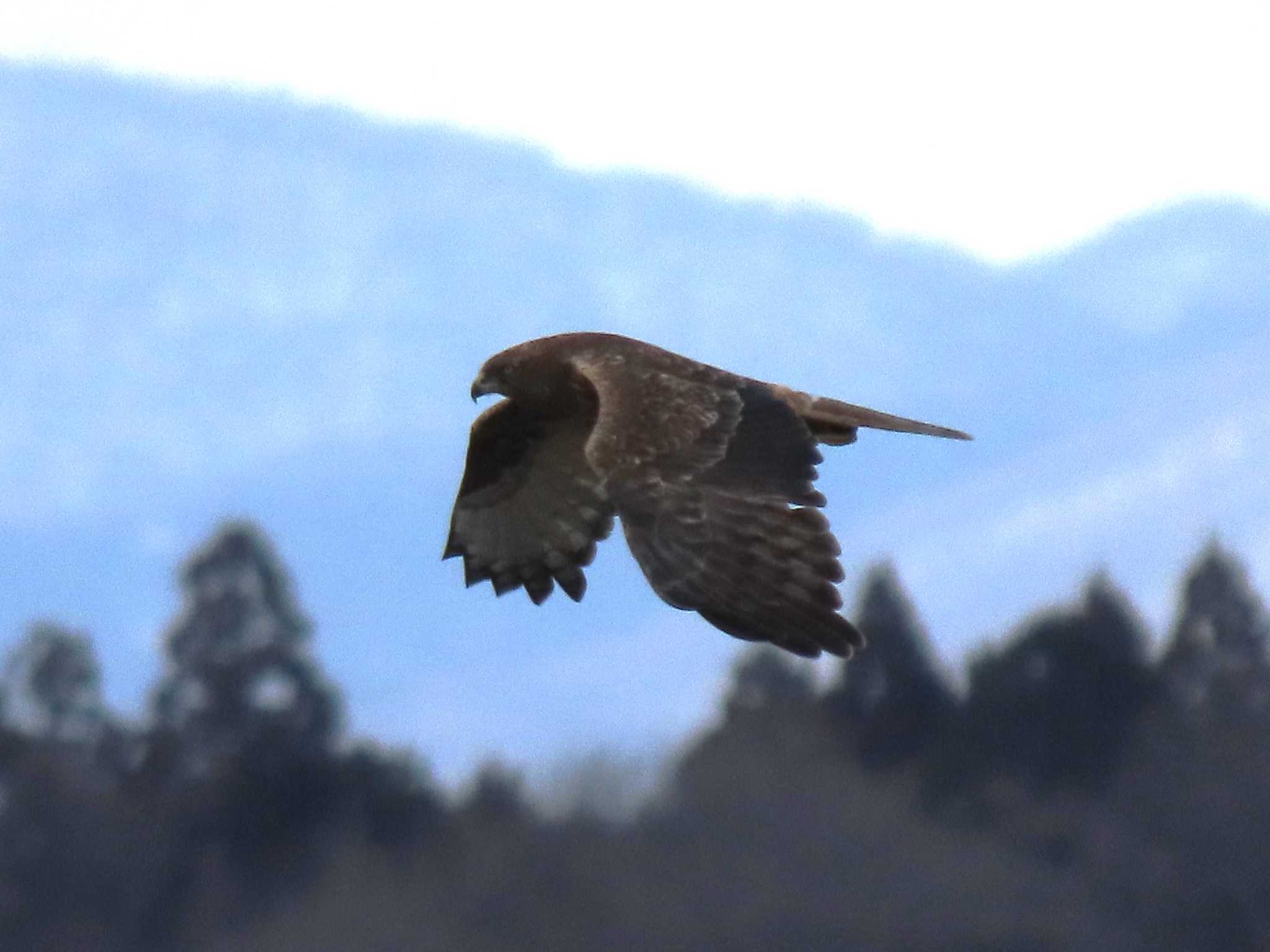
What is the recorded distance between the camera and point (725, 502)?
10977mm

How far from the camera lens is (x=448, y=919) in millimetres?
37031

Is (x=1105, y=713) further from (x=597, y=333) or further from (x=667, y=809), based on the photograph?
(x=597, y=333)

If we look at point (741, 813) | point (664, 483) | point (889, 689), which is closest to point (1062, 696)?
point (889, 689)

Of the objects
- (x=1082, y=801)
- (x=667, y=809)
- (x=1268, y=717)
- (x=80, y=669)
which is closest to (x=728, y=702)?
(x=667, y=809)

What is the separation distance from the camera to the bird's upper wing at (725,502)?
10492 mm

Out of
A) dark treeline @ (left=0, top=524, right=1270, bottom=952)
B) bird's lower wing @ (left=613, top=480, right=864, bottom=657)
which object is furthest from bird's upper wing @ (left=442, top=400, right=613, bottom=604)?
dark treeline @ (left=0, top=524, right=1270, bottom=952)

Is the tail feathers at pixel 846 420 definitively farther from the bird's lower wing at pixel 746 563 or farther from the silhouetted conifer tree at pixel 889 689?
the silhouetted conifer tree at pixel 889 689

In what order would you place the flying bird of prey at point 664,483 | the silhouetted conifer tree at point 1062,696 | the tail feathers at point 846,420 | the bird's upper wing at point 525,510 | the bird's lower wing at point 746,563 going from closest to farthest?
the bird's lower wing at point 746,563 < the flying bird of prey at point 664,483 < the tail feathers at point 846,420 < the bird's upper wing at point 525,510 < the silhouetted conifer tree at point 1062,696

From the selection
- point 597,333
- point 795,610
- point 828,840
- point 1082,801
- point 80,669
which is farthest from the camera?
point 80,669

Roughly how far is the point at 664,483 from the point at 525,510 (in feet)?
9.50

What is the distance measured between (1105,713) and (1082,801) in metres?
1.50

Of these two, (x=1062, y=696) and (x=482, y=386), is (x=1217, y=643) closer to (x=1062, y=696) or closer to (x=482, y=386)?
(x=1062, y=696)

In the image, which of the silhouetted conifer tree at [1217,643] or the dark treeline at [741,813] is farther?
the silhouetted conifer tree at [1217,643]

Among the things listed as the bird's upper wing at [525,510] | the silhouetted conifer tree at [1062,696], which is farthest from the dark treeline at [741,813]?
the bird's upper wing at [525,510]
